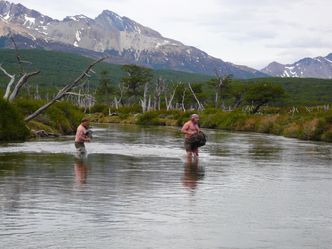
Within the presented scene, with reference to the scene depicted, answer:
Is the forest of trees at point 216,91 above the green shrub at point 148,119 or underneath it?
above

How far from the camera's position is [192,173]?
63.4 ft

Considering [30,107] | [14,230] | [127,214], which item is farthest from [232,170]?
[30,107]

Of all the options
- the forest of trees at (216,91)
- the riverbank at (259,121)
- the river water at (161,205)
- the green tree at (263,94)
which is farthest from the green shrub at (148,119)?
the river water at (161,205)

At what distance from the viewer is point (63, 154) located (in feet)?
84.6

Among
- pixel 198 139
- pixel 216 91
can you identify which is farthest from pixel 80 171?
pixel 216 91

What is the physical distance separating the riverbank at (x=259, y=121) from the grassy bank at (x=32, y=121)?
18.4 metres

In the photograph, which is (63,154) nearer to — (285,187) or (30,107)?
(285,187)

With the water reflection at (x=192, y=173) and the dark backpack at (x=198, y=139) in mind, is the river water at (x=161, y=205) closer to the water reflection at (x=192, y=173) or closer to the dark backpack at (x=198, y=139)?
the water reflection at (x=192, y=173)

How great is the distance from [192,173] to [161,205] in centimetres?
667

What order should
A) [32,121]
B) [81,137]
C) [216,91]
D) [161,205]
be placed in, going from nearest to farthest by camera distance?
1. [161,205]
2. [81,137]
3. [32,121]
4. [216,91]

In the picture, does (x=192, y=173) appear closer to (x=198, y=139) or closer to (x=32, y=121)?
(x=198, y=139)

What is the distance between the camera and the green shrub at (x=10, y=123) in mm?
34688

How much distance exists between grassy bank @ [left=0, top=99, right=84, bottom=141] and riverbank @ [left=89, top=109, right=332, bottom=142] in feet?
60.3

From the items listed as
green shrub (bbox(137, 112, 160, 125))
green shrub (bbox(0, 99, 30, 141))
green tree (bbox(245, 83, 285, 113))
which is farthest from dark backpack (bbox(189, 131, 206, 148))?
green tree (bbox(245, 83, 285, 113))
